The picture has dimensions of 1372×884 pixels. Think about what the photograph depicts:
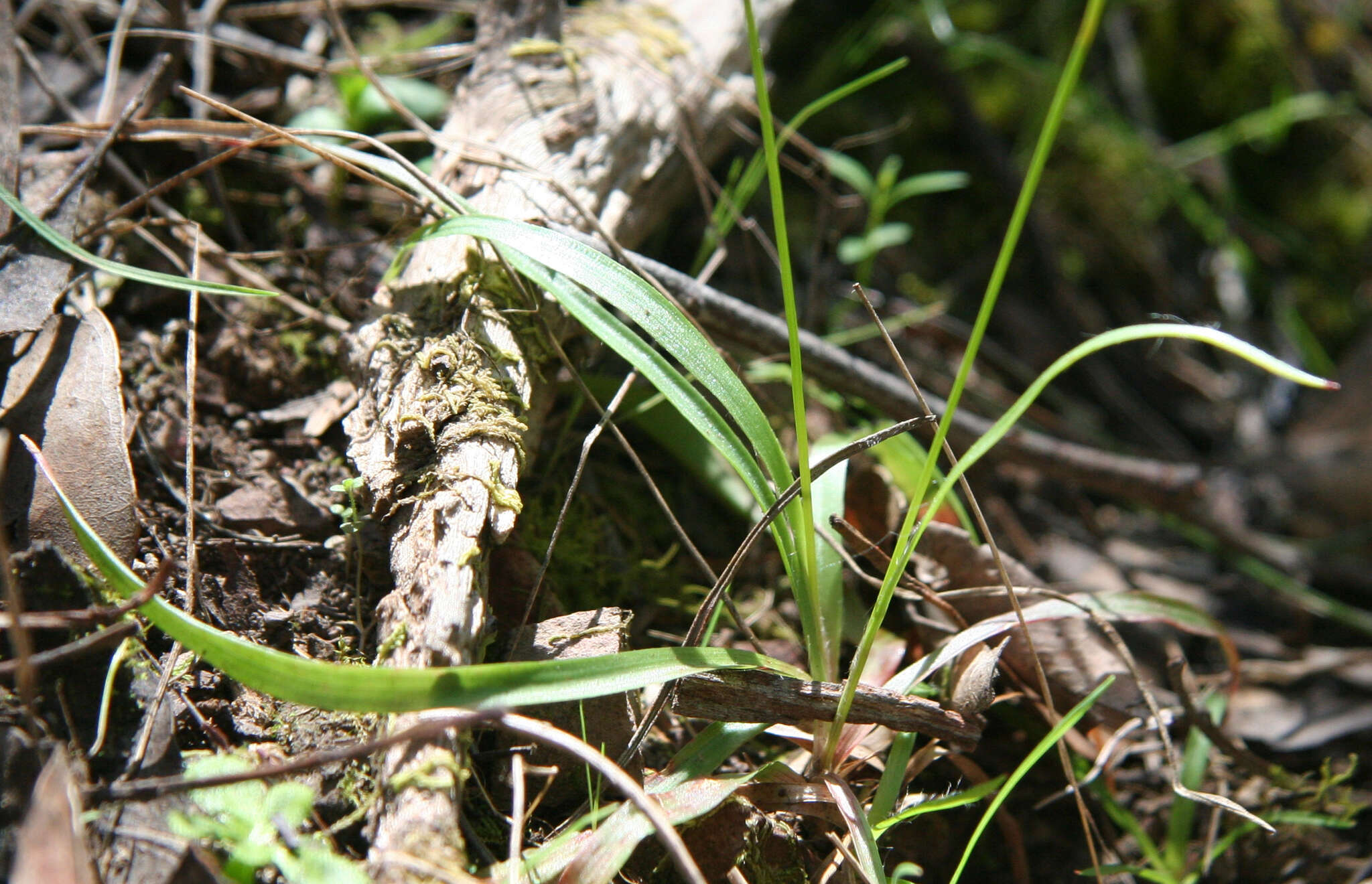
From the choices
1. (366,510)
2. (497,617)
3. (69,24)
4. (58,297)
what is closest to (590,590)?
(497,617)

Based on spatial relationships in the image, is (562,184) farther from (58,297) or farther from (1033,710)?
(1033,710)

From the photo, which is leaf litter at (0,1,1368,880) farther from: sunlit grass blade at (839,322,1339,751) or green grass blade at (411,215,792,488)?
green grass blade at (411,215,792,488)

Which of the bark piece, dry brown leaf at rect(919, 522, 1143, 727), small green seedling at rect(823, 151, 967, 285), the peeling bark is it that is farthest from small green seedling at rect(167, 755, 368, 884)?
small green seedling at rect(823, 151, 967, 285)

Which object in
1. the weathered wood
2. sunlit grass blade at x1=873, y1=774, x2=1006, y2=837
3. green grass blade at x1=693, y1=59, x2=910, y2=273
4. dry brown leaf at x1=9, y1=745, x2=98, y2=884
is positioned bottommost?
sunlit grass blade at x1=873, y1=774, x2=1006, y2=837

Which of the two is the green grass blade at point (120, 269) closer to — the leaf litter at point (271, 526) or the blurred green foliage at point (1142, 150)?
the leaf litter at point (271, 526)

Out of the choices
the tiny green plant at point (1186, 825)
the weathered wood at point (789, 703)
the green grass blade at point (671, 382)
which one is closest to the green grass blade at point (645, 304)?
the green grass blade at point (671, 382)

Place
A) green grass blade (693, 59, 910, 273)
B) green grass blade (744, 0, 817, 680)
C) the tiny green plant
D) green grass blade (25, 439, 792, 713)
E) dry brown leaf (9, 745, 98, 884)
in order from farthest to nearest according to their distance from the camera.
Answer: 1. green grass blade (693, 59, 910, 273)
2. the tiny green plant
3. green grass blade (744, 0, 817, 680)
4. green grass blade (25, 439, 792, 713)
5. dry brown leaf (9, 745, 98, 884)

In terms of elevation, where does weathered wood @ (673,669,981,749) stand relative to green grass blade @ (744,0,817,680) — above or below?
below
